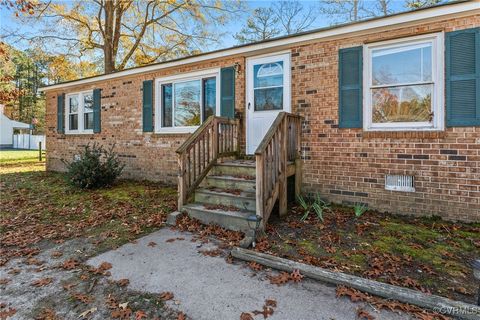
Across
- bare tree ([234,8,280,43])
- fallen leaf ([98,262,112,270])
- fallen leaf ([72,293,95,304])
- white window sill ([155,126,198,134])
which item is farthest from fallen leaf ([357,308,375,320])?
bare tree ([234,8,280,43])

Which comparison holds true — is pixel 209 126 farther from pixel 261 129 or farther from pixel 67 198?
pixel 67 198

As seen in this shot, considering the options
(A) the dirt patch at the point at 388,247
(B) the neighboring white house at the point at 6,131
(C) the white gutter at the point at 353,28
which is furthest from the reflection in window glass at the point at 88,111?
(B) the neighboring white house at the point at 6,131

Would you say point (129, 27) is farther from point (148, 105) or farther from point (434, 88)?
point (434, 88)

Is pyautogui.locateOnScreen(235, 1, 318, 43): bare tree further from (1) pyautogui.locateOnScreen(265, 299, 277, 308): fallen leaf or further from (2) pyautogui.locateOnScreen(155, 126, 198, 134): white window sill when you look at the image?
(1) pyautogui.locateOnScreen(265, 299, 277, 308): fallen leaf

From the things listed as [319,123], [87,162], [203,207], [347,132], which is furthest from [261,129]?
[87,162]

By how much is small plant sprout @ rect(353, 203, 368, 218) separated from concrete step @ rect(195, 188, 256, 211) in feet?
5.78

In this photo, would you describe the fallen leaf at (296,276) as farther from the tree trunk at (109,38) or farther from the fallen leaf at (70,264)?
the tree trunk at (109,38)

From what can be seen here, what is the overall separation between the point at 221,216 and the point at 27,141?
119 ft

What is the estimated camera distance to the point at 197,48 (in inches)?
598

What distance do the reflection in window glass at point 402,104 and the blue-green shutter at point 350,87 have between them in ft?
0.95

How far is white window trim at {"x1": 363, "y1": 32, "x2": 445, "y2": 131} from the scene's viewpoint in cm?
442

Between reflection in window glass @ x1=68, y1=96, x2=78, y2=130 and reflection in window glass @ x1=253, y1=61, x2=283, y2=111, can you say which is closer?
reflection in window glass @ x1=253, y1=61, x2=283, y2=111

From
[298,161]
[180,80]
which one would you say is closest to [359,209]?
[298,161]

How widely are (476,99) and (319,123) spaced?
2.36 m
